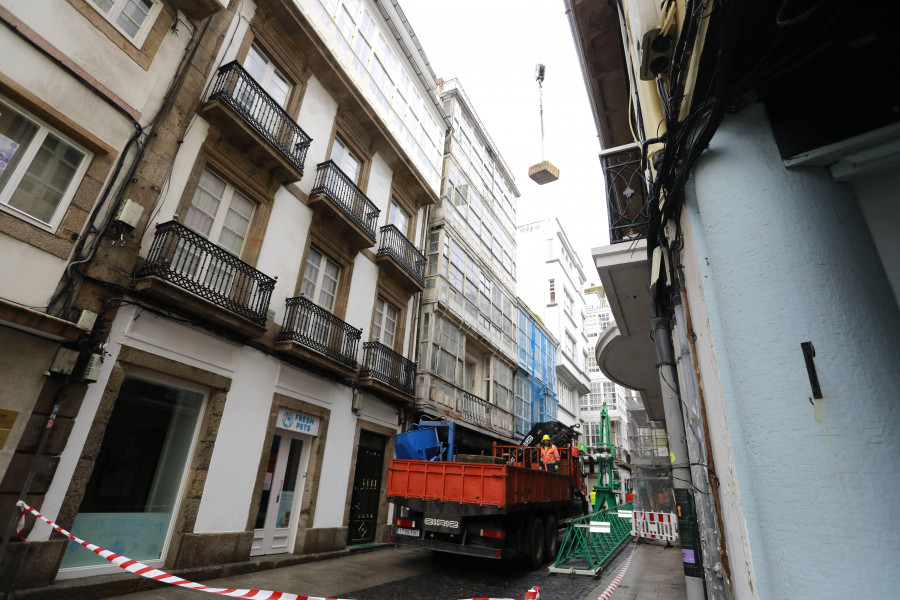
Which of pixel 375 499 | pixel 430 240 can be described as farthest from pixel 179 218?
pixel 430 240

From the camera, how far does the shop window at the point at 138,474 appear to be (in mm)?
6434

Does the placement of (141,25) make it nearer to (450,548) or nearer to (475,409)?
(450,548)

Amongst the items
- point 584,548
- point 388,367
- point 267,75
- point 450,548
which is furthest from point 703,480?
point 267,75

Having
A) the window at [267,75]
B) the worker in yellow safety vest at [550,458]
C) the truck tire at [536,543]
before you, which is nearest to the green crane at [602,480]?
the worker in yellow safety vest at [550,458]

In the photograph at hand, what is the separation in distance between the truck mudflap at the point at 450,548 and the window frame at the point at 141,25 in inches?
399

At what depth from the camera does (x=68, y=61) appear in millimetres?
6289

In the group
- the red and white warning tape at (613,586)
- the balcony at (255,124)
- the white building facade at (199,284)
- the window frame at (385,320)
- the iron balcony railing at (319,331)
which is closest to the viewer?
the white building facade at (199,284)

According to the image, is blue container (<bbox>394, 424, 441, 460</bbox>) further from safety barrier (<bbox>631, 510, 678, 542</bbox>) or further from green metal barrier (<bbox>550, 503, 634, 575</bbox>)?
safety barrier (<bbox>631, 510, 678, 542</bbox>)

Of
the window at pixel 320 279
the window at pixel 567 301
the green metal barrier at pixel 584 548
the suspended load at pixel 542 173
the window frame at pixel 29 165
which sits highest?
the suspended load at pixel 542 173

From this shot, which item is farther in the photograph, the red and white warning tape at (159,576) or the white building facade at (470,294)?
the white building facade at (470,294)

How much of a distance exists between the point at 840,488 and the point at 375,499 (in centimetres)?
1169

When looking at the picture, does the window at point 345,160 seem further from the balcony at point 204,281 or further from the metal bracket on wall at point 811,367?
the metal bracket on wall at point 811,367

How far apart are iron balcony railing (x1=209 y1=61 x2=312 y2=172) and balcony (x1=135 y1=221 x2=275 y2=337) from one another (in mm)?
2709

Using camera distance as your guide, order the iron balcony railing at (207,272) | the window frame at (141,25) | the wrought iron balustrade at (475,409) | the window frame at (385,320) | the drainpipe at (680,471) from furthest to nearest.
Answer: the wrought iron balustrade at (475,409) < the window frame at (385,320) < the iron balcony railing at (207,272) < the window frame at (141,25) < the drainpipe at (680,471)
